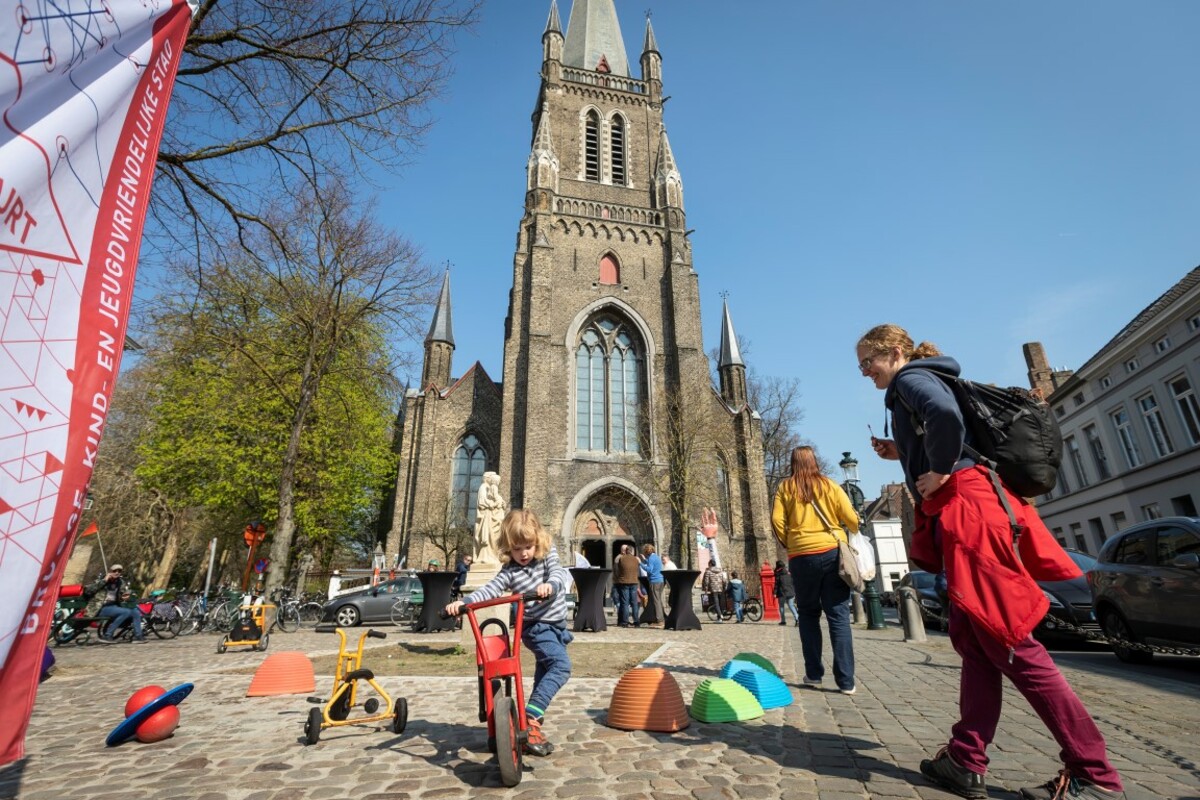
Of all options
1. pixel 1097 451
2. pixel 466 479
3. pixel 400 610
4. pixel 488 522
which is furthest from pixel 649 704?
pixel 1097 451

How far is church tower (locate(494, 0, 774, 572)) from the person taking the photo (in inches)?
906

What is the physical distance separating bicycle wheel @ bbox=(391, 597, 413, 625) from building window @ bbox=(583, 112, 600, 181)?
22.4 metres

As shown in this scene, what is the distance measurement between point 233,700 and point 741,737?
14.0 ft

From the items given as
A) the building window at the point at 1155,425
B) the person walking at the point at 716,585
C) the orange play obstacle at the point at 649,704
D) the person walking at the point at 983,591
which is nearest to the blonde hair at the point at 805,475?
the orange play obstacle at the point at 649,704

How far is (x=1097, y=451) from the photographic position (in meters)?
Answer: 22.2

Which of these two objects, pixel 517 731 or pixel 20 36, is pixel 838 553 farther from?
pixel 20 36

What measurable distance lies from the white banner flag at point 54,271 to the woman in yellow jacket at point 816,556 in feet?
13.5

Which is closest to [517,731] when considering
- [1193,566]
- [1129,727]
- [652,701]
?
[652,701]

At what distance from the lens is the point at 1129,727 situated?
11.6 feet

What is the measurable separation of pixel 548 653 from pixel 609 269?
2533 centimetres

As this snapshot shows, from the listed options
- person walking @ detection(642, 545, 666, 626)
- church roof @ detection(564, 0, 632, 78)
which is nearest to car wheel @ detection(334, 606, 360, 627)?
person walking @ detection(642, 545, 666, 626)

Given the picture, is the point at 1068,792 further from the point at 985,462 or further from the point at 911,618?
the point at 911,618

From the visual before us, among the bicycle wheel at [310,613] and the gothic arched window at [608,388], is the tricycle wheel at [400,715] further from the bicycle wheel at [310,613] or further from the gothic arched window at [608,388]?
the gothic arched window at [608,388]

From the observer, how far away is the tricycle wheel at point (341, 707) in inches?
147
